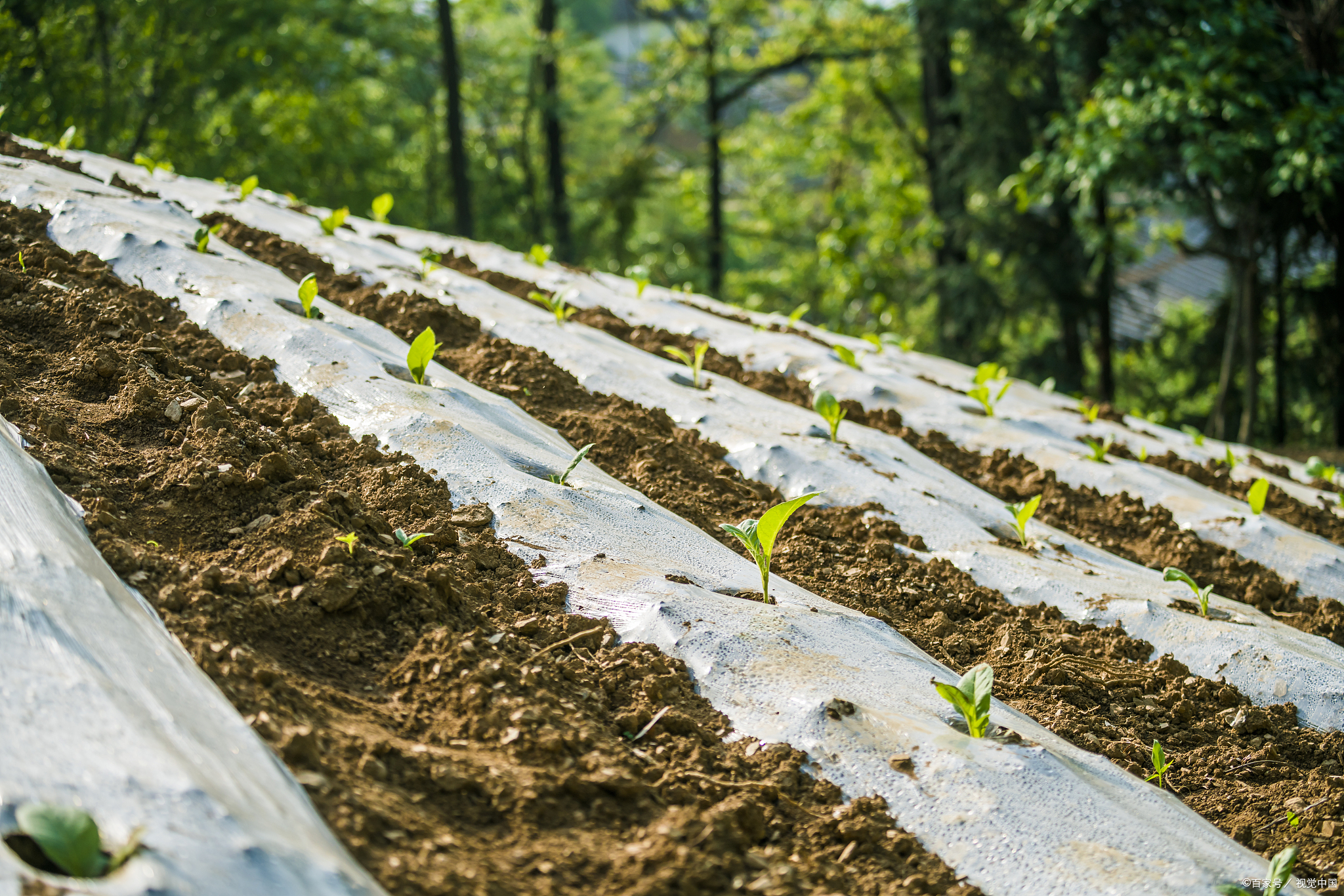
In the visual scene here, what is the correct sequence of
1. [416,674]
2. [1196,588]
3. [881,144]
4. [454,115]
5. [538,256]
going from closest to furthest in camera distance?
[416,674] < [1196,588] < [538,256] < [454,115] < [881,144]

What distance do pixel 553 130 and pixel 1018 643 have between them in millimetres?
13048

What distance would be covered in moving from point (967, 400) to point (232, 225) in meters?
3.37

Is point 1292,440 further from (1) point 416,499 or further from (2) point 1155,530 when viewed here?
(1) point 416,499

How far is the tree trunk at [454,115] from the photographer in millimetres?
10742

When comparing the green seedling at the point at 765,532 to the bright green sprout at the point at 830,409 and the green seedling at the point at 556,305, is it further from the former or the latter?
the green seedling at the point at 556,305

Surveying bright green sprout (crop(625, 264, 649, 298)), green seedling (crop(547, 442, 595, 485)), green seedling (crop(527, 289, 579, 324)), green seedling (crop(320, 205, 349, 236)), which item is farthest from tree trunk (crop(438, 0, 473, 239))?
green seedling (crop(547, 442, 595, 485))

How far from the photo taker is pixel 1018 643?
2.09 meters

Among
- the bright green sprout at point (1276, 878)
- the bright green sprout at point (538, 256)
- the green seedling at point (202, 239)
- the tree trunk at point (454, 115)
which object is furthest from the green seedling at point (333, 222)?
the tree trunk at point (454, 115)

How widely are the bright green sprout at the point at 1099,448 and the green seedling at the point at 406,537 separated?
8.96ft

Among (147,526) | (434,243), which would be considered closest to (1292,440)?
(434,243)

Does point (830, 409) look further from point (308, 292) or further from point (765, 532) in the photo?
point (308, 292)

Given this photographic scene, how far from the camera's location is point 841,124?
54.3 ft

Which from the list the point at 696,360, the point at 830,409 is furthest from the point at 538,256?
the point at 830,409

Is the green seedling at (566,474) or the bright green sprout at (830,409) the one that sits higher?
the bright green sprout at (830,409)
